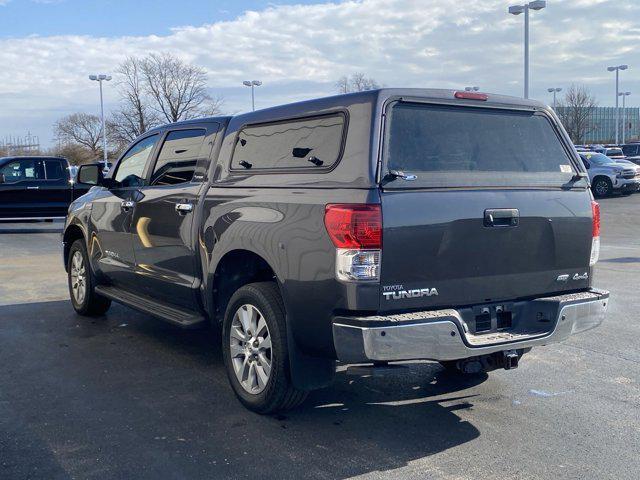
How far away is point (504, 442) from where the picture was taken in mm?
4129

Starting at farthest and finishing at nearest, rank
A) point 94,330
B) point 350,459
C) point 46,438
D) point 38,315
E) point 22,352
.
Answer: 1. point 38,315
2. point 94,330
3. point 22,352
4. point 46,438
5. point 350,459

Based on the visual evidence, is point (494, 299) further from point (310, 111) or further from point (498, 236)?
point (310, 111)

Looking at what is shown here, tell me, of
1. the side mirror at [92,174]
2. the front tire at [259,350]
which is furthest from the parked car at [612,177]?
the front tire at [259,350]

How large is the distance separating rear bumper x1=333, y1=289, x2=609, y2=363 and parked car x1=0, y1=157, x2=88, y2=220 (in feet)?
47.5

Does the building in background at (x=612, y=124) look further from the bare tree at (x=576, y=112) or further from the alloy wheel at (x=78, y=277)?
the alloy wheel at (x=78, y=277)

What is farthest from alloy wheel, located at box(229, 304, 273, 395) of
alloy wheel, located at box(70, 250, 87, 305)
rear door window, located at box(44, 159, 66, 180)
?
rear door window, located at box(44, 159, 66, 180)

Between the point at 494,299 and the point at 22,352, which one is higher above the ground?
the point at 494,299

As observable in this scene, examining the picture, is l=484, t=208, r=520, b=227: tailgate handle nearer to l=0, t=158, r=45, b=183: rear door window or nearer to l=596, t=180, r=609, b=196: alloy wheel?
l=0, t=158, r=45, b=183: rear door window

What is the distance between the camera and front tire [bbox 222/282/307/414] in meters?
4.31

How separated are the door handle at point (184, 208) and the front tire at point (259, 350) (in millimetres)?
945

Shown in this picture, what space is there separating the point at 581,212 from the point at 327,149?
5.68 ft

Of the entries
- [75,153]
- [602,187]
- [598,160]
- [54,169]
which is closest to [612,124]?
[75,153]

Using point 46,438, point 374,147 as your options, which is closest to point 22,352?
point 46,438

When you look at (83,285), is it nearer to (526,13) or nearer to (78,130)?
(526,13)
